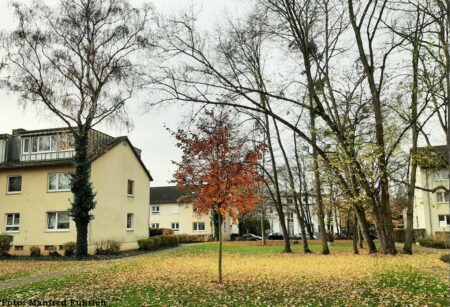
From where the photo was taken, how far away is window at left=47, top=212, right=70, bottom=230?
2985 centimetres

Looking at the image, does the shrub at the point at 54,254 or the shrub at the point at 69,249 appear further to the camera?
the shrub at the point at 54,254

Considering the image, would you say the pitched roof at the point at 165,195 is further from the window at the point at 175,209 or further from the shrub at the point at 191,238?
the shrub at the point at 191,238

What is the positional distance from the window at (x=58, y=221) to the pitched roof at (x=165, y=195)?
1196 inches

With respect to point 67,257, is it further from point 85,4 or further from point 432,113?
point 432,113

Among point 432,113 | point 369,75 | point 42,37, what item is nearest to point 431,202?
point 432,113

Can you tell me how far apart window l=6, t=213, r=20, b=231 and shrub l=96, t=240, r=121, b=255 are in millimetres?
6832

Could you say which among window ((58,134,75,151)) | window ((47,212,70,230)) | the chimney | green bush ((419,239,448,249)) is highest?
the chimney

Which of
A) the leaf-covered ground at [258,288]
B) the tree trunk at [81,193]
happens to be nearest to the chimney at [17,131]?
the tree trunk at [81,193]

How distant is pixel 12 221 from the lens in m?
31.1

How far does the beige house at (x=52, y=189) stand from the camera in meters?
29.8

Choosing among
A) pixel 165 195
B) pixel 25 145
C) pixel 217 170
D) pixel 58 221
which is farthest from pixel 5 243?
pixel 165 195

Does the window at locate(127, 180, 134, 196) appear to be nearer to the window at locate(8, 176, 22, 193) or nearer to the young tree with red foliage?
the window at locate(8, 176, 22, 193)

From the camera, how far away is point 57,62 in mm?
25094

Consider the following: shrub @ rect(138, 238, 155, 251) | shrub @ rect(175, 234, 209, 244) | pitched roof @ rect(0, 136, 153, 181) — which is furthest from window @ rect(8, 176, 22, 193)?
shrub @ rect(175, 234, 209, 244)
